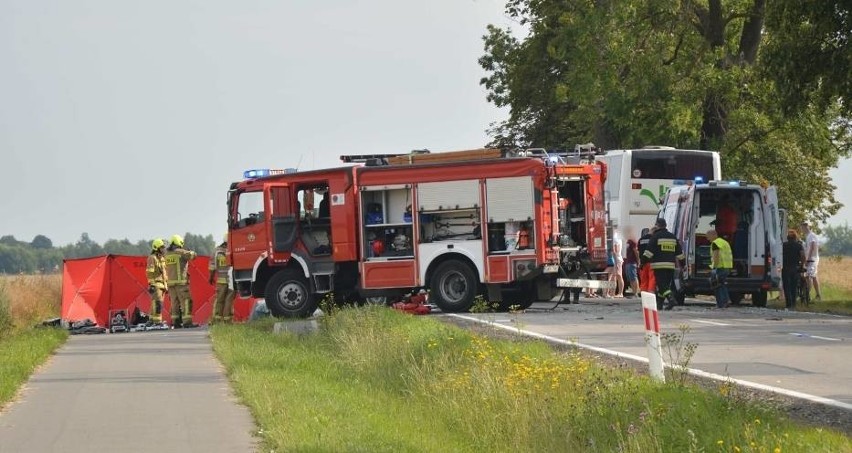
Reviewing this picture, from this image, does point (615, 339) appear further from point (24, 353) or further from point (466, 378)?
point (24, 353)

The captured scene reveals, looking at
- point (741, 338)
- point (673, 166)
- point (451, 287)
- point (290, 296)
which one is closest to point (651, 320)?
point (741, 338)

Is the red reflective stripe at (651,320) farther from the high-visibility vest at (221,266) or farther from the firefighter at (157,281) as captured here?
the firefighter at (157,281)

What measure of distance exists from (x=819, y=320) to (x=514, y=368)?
11.2 m

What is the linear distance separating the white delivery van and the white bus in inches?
237

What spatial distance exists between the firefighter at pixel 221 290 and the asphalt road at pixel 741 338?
6423mm

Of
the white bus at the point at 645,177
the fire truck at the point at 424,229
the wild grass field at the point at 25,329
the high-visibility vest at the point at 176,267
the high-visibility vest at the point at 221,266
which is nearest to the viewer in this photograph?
the wild grass field at the point at 25,329

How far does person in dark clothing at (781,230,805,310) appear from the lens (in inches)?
1099

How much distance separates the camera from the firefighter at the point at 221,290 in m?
30.2

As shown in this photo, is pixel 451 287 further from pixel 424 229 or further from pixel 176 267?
pixel 176 267

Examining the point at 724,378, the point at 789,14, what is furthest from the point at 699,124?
the point at 724,378

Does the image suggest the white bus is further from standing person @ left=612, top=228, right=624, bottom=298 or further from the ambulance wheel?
the ambulance wheel

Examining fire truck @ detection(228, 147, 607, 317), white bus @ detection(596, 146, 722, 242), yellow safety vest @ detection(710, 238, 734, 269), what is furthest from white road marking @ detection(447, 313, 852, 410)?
white bus @ detection(596, 146, 722, 242)

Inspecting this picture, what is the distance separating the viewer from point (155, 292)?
3142 cm

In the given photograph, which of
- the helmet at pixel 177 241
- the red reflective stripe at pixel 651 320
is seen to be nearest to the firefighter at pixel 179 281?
the helmet at pixel 177 241
